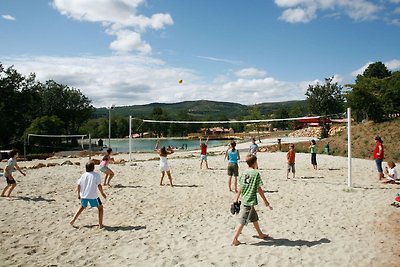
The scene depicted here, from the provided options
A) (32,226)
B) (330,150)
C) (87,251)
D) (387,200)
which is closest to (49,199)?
(32,226)

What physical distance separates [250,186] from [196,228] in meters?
1.71

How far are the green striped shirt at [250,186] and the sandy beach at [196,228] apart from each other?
0.75 meters

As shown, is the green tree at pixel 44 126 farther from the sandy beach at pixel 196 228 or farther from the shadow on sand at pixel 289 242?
the shadow on sand at pixel 289 242

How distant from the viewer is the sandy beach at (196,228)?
4.77 metres

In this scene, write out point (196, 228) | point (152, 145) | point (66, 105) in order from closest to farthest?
1. point (196, 228)
2. point (66, 105)
3. point (152, 145)

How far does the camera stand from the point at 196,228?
20.3 feet

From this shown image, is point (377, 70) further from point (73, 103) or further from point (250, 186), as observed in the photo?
point (250, 186)

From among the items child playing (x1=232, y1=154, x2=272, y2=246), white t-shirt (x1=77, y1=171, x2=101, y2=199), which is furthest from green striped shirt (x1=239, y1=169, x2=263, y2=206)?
white t-shirt (x1=77, y1=171, x2=101, y2=199)

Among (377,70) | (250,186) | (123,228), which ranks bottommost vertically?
(123,228)

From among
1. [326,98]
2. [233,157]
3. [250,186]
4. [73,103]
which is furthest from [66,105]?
[250,186]

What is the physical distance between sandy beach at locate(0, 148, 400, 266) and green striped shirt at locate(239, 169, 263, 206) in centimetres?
75

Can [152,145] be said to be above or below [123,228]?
below

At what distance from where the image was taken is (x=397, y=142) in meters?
21.1

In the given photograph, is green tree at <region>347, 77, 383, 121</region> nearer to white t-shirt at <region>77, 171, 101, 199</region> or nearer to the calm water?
the calm water
